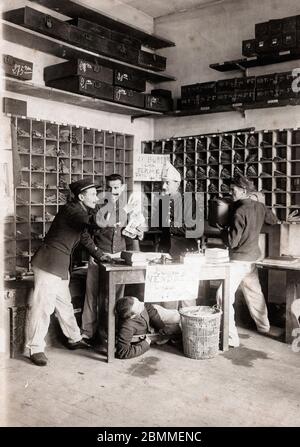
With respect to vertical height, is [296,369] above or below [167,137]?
below

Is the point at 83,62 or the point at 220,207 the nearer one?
the point at 220,207

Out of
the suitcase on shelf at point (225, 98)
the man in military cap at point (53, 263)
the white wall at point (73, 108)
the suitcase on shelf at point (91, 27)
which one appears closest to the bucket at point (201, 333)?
the man in military cap at point (53, 263)

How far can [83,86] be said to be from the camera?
18.9 feet

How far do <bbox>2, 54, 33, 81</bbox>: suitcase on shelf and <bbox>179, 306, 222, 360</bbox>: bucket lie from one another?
3146 millimetres

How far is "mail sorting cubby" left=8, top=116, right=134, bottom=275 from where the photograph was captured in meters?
5.62

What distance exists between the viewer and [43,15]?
5.27 meters

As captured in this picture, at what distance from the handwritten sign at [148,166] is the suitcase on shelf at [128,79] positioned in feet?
3.54

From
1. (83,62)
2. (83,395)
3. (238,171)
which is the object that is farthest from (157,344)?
(83,62)

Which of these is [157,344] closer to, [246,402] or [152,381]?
[152,381]

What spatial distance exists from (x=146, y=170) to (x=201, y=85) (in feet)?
5.00

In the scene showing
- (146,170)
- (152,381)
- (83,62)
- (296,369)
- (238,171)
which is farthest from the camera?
(146,170)

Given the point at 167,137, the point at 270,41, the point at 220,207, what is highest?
the point at 270,41

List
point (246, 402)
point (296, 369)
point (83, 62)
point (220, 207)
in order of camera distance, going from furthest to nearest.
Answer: point (83, 62), point (220, 207), point (296, 369), point (246, 402)

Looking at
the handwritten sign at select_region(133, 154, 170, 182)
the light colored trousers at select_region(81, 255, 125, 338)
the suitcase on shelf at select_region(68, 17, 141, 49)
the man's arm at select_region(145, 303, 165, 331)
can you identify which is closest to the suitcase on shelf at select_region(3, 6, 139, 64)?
the suitcase on shelf at select_region(68, 17, 141, 49)
